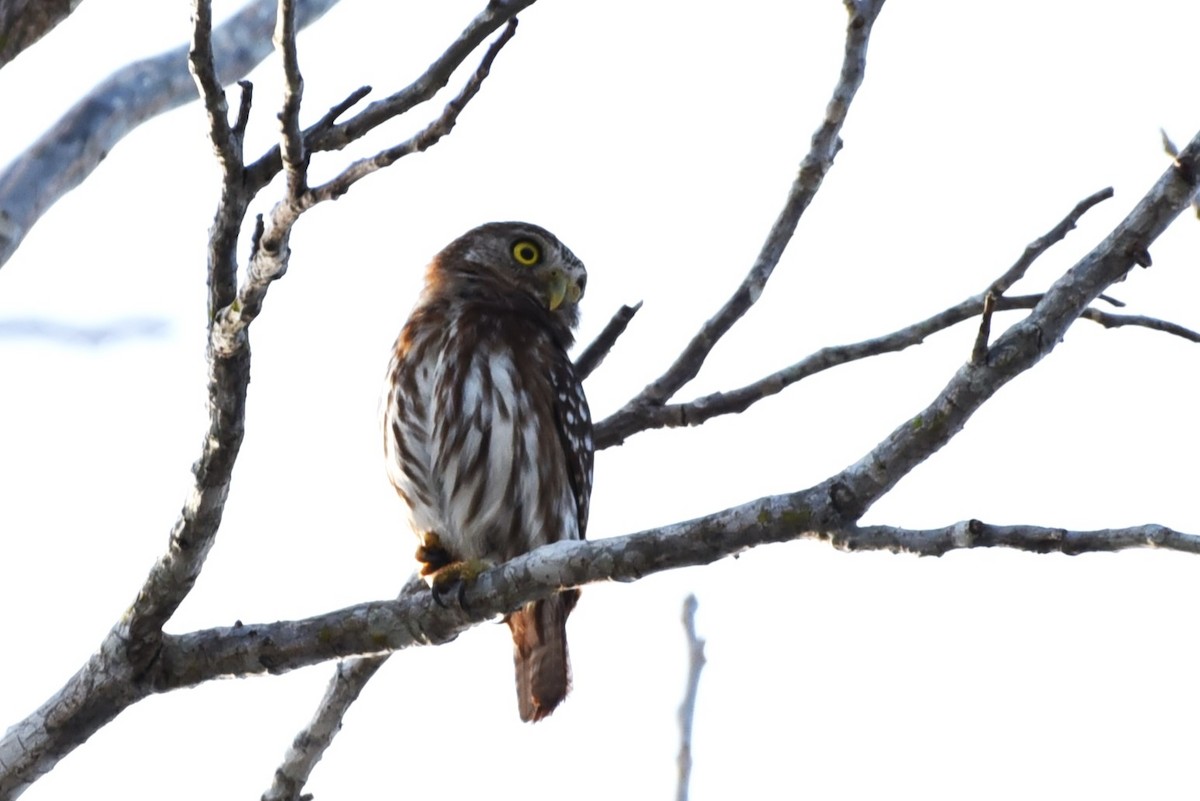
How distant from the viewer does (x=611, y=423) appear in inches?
247

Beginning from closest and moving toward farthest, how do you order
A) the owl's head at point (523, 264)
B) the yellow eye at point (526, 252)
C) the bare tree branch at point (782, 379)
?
the bare tree branch at point (782, 379) → the owl's head at point (523, 264) → the yellow eye at point (526, 252)

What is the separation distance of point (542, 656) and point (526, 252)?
2443mm

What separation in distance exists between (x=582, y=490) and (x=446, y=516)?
59 cm

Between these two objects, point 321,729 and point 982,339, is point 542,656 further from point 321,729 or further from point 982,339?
point 982,339

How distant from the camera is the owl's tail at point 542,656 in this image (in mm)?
5934

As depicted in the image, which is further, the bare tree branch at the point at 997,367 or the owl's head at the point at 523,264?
the owl's head at the point at 523,264

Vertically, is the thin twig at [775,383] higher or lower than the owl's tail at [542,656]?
higher

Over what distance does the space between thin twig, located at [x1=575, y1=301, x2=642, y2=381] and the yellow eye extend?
3.74 ft

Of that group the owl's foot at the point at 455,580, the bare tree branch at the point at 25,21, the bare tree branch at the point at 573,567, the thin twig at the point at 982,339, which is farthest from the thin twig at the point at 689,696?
the bare tree branch at the point at 25,21

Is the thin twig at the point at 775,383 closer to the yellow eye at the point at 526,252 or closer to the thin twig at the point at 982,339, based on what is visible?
the yellow eye at the point at 526,252

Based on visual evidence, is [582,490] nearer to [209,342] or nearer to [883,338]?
[883,338]

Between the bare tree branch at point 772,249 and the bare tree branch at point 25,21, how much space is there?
113 inches

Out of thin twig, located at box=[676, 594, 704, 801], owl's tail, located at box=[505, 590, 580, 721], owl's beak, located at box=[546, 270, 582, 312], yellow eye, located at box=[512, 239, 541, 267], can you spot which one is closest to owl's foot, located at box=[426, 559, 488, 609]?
thin twig, located at box=[676, 594, 704, 801]

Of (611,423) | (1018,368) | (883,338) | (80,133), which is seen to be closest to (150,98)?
(80,133)
